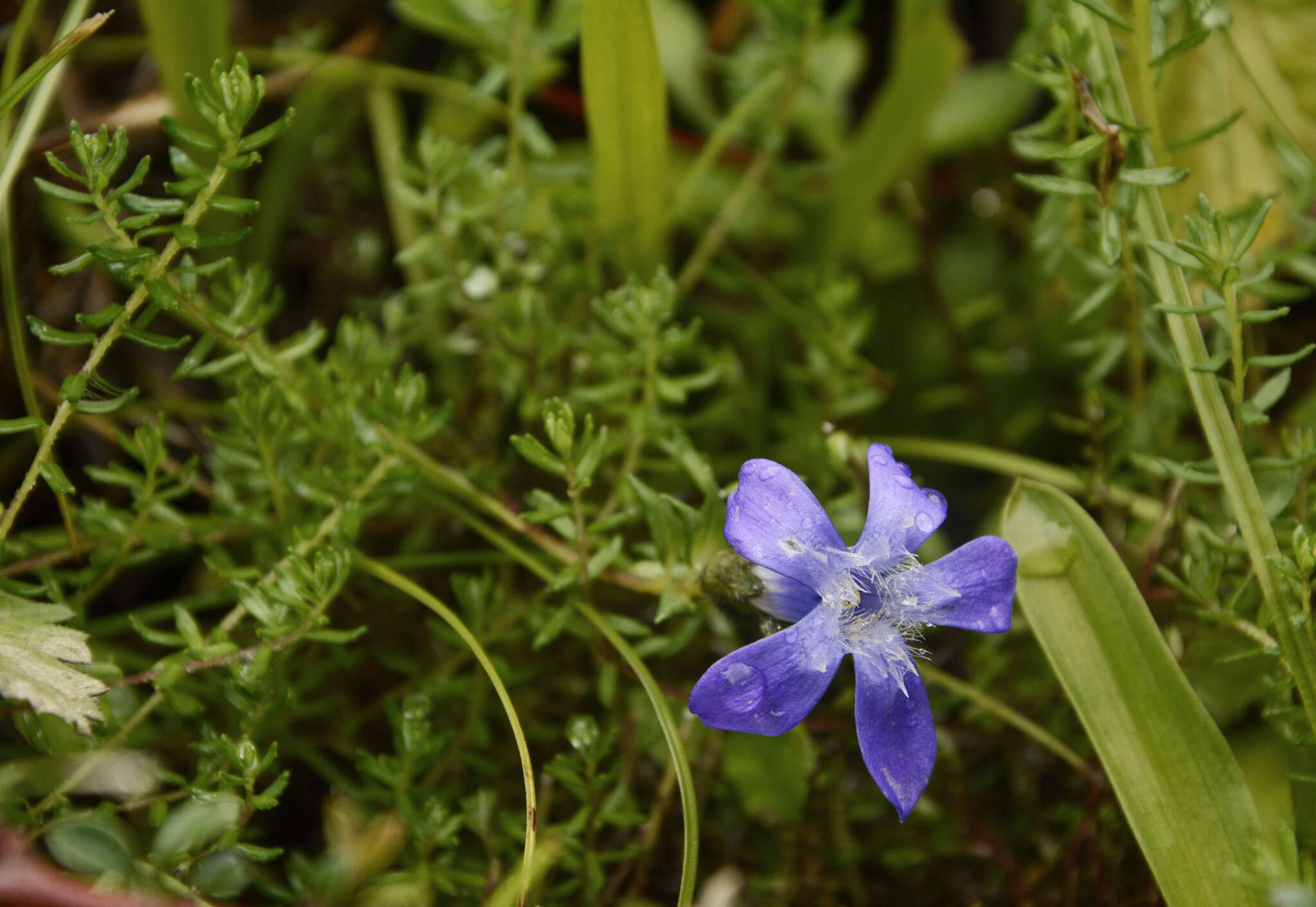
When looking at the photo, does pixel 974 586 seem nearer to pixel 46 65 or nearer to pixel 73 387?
pixel 73 387

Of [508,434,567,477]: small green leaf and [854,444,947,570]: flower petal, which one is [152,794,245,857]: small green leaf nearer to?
[508,434,567,477]: small green leaf

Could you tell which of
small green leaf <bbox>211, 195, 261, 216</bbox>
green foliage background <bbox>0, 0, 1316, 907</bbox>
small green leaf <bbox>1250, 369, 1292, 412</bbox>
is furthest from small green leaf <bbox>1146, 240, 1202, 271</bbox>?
small green leaf <bbox>211, 195, 261, 216</bbox>

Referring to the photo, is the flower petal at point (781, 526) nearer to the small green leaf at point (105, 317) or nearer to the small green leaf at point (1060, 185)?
the small green leaf at point (1060, 185)

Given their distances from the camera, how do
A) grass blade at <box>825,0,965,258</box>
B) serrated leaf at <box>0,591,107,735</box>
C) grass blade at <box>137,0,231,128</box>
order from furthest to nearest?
grass blade at <box>825,0,965,258</box> → grass blade at <box>137,0,231,128</box> → serrated leaf at <box>0,591,107,735</box>

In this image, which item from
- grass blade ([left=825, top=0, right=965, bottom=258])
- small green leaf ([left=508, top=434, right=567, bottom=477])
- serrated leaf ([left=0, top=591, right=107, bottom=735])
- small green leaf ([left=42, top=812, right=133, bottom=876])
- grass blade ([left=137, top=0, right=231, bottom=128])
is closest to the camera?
small green leaf ([left=42, top=812, right=133, bottom=876])

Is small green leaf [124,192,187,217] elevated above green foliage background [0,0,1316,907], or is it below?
above

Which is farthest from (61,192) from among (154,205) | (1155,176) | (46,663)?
(1155,176)

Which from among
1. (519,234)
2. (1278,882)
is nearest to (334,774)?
(519,234)

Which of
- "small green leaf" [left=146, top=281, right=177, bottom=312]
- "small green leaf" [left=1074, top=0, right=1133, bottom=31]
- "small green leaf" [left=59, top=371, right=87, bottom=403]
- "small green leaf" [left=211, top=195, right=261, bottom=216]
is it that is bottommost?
"small green leaf" [left=59, top=371, right=87, bottom=403]
